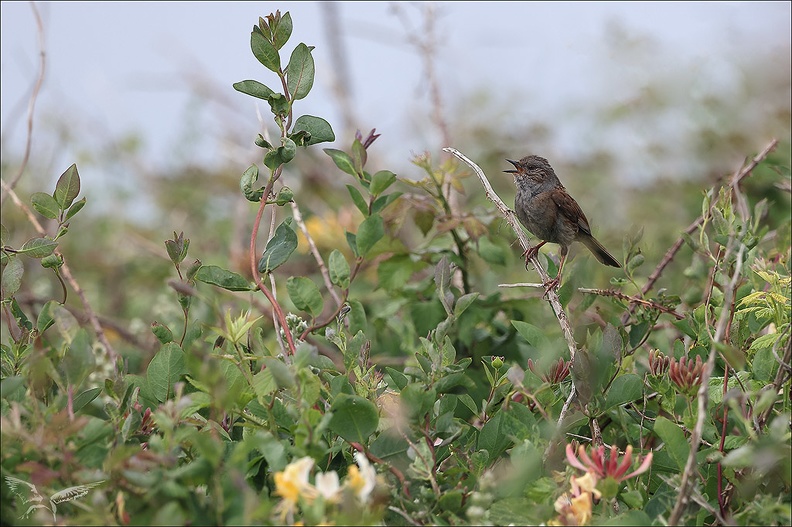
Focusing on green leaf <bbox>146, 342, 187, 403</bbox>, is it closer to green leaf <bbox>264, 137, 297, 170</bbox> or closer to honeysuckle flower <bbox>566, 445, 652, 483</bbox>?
green leaf <bbox>264, 137, 297, 170</bbox>

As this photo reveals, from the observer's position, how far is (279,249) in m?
2.08

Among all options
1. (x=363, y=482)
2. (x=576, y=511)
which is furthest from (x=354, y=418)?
(x=576, y=511)

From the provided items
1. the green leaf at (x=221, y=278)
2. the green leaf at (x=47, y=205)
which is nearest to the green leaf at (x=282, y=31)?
the green leaf at (x=221, y=278)

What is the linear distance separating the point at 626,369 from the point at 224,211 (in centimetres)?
585

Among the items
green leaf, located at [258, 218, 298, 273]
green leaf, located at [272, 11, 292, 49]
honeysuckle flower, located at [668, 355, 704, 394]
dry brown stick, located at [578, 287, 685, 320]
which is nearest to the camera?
honeysuckle flower, located at [668, 355, 704, 394]

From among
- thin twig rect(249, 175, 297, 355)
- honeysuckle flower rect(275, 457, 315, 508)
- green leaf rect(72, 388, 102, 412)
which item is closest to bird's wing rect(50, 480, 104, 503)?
green leaf rect(72, 388, 102, 412)

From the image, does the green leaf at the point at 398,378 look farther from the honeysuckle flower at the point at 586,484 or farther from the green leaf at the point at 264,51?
the green leaf at the point at 264,51

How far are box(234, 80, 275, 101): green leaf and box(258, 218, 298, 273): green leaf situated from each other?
302 millimetres

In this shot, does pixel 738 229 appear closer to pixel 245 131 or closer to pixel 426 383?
pixel 426 383

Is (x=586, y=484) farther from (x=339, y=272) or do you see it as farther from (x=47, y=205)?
(x=47, y=205)

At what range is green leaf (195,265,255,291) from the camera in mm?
2008

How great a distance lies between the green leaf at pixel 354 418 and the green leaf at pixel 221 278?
468 millimetres

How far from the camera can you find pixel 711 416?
6.46 ft

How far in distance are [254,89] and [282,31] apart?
15 centimetres
